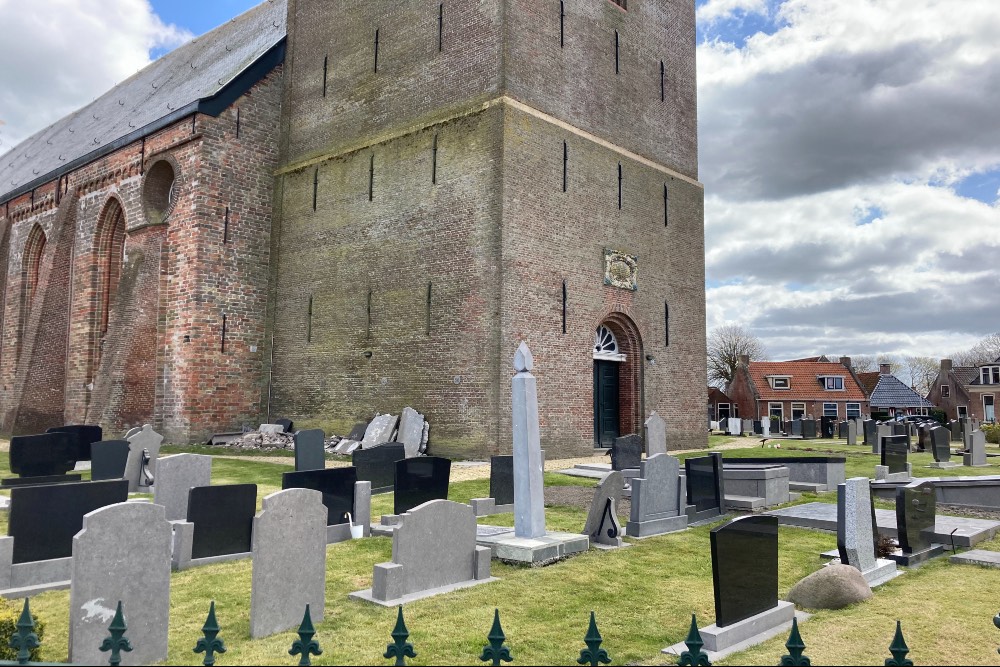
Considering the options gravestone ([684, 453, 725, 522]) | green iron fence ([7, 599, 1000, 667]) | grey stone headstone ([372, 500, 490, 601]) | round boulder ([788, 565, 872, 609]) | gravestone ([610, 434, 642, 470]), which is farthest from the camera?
gravestone ([610, 434, 642, 470])

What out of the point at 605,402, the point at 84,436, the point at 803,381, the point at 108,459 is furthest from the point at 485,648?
the point at 803,381

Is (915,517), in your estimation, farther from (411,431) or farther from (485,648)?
(411,431)

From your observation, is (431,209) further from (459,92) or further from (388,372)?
(388,372)

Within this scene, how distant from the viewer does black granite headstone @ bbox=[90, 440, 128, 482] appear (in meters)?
10.4

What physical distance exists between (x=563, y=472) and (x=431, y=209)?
6556 mm

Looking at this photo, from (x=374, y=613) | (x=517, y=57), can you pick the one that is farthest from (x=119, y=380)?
(x=374, y=613)

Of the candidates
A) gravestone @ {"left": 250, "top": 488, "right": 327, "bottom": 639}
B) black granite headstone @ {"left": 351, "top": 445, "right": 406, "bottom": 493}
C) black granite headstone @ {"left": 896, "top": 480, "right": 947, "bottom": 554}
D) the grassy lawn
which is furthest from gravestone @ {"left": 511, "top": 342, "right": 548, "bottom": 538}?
black granite headstone @ {"left": 351, "top": 445, "right": 406, "bottom": 493}

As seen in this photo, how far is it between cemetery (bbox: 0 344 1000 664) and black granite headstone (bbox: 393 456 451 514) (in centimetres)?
2

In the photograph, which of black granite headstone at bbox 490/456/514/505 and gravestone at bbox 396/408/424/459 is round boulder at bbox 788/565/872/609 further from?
gravestone at bbox 396/408/424/459

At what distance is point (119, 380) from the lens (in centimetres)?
1861

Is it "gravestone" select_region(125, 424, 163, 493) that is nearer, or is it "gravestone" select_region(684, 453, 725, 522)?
"gravestone" select_region(684, 453, 725, 522)

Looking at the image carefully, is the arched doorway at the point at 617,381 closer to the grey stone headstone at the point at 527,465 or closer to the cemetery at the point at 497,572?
the cemetery at the point at 497,572

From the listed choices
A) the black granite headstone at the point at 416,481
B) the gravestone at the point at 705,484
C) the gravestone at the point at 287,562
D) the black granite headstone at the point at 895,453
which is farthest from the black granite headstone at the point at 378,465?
the black granite headstone at the point at 895,453

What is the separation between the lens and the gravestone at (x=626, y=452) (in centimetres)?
1233
